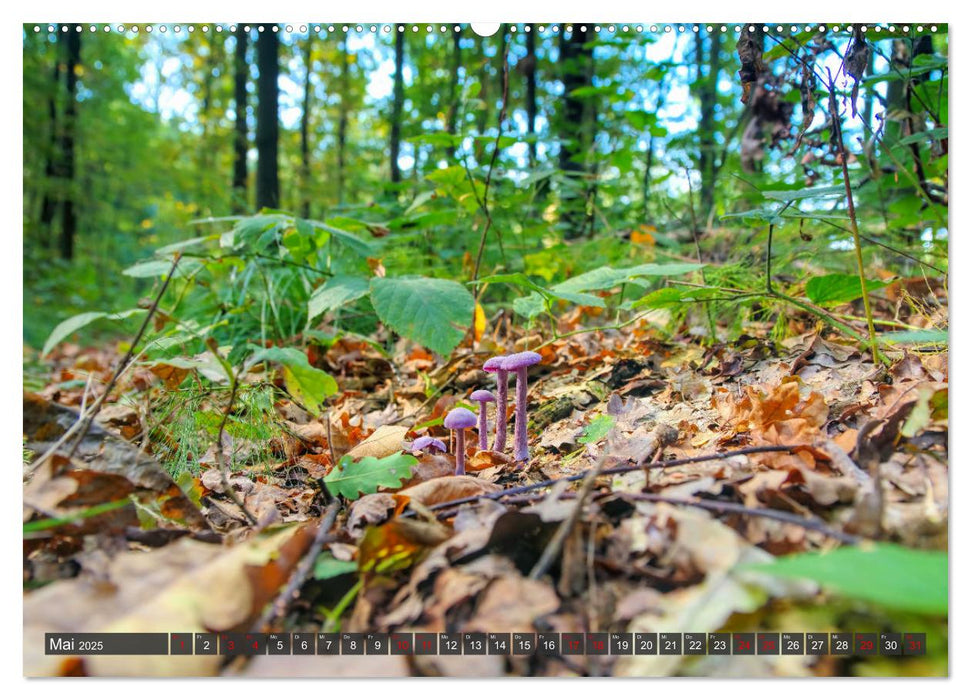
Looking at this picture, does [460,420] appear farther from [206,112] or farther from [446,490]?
[206,112]

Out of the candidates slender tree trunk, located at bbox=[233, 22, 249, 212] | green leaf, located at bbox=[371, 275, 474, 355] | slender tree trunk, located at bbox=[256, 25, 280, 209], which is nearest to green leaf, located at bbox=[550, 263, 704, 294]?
green leaf, located at bbox=[371, 275, 474, 355]

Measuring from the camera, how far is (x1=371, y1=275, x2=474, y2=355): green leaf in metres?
1.75

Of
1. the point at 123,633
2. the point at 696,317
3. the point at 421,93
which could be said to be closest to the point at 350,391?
the point at 696,317

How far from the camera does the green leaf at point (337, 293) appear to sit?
2.10 m

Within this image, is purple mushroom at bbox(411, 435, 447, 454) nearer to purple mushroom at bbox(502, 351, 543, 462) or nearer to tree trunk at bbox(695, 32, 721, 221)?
purple mushroom at bbox(502, 351, 543, 462)

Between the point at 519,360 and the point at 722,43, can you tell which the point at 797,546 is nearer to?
the point at 519,360

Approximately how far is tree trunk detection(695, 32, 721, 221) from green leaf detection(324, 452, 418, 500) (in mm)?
3019

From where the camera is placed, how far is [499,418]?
154 cm

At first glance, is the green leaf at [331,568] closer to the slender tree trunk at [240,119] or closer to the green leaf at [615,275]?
the green leaf at [615,275]

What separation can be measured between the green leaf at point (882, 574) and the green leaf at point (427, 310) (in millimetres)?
1149

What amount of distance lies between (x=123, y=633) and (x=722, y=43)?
17.1ft

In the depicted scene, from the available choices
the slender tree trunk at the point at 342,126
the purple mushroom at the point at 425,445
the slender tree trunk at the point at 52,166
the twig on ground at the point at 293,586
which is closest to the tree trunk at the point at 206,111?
the slender tree trunk at the point at 52,166

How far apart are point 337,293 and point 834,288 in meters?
1.61
